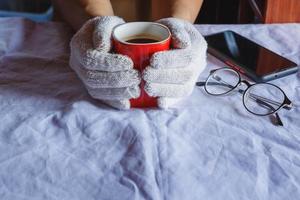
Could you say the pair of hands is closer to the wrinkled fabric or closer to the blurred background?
the wrinkled fabric

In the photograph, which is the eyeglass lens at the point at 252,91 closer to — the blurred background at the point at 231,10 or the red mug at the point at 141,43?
the red mug at the point at 141,43

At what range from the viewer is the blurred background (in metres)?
0.84

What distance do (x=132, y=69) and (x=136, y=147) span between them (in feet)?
0.36

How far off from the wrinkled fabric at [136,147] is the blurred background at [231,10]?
228 millimetres

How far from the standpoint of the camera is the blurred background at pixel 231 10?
843 millimetres

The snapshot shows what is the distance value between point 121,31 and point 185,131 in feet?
0.57

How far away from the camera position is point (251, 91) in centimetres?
62

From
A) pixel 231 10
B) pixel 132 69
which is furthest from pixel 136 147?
pixel 231 10

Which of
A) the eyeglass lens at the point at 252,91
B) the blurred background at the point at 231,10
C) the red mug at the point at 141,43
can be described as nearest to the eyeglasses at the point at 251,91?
the eyeglass lens at the point at 252,91

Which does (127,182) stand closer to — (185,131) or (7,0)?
(185,131)

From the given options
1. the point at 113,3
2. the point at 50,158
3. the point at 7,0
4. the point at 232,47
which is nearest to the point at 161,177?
the point at 50,158

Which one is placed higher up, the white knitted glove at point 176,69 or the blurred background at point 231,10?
the white knitted glove at point 176,69

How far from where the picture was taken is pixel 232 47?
740mm

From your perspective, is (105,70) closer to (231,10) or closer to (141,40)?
(141,40)
